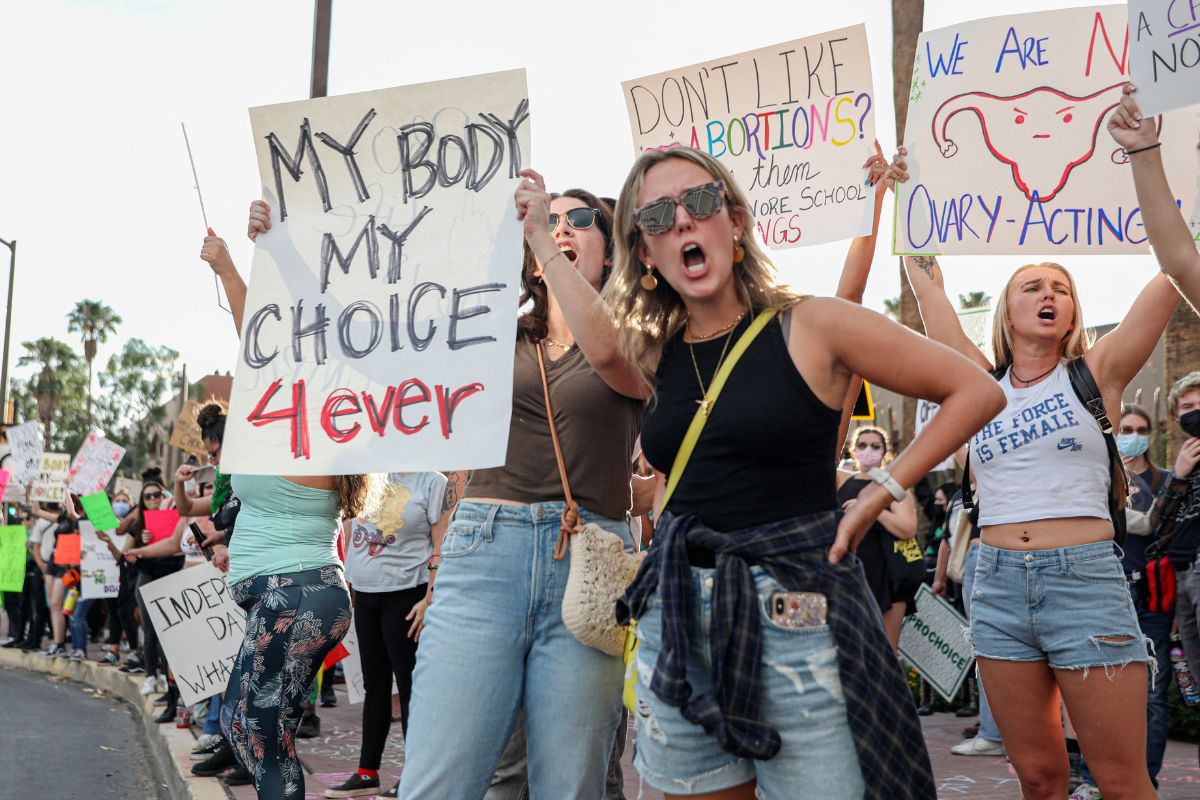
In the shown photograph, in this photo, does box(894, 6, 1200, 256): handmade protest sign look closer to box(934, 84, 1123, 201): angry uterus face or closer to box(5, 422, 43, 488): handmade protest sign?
box(934, 84, 1123, 201): angry uterus face

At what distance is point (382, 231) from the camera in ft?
11.3

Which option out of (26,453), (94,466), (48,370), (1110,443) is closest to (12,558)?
(26,453)

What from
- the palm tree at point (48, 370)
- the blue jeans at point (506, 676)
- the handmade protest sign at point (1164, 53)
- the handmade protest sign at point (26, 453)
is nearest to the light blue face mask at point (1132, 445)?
the handmade protest sign at point (1164, 53)

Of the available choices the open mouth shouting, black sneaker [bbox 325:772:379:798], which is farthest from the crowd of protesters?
black sneaker [bbox 325:772:379:798]

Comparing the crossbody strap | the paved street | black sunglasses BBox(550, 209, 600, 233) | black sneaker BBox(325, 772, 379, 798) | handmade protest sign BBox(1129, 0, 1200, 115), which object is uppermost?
handmade protest sign BBox(1129, 0, 1200, 115)

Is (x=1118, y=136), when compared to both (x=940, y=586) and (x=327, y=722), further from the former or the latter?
(x=327, y=722)

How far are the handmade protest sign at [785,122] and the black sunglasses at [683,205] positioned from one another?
186cm

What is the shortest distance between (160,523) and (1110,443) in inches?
334

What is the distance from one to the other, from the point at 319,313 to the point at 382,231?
27 centimetres

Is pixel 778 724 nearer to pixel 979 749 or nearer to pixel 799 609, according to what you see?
pixel 799 609

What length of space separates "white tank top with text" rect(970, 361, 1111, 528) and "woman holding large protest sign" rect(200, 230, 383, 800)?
7.02ft

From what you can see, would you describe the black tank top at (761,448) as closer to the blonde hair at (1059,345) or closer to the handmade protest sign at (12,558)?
the blonde hair at (1059,345)

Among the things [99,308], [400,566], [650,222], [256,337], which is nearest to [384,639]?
[400,566]

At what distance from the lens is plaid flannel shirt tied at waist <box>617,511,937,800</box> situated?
2.30 m
